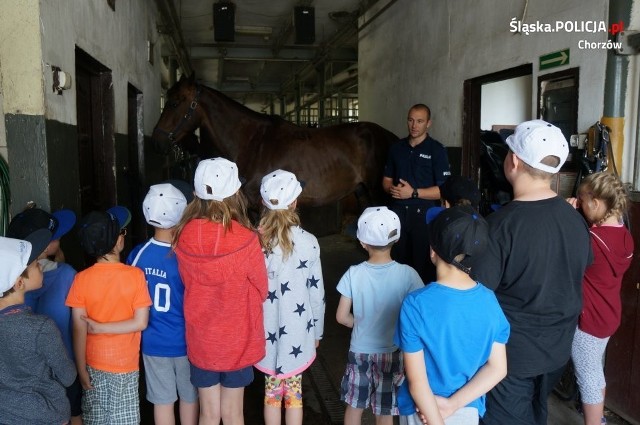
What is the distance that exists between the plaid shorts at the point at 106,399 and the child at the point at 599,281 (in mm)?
1836

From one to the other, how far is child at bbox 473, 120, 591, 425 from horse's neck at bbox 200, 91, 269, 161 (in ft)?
9.77

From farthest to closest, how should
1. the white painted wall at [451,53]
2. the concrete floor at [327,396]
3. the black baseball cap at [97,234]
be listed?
the white painted wall at [451,53] → the concrete floor at [327,396] → the black baseball cap at [97,234]

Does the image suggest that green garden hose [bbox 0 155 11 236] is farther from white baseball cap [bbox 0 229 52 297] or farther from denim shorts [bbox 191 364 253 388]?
denim shorts [bbox 191 364 253 388]

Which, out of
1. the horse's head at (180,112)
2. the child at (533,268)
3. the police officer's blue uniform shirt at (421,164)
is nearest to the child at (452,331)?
the child at (533,268)

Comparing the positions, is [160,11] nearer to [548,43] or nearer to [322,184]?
[322,184]

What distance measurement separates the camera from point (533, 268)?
1.51m

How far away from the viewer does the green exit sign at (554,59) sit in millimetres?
2941

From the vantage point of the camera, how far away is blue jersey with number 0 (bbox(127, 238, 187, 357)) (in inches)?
72.7

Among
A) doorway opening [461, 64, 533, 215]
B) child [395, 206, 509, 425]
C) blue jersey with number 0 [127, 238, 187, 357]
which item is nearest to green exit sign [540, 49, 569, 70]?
doorway opening [461, 64, 533, 215]

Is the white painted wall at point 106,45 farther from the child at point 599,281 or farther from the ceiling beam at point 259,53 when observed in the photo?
the ceiling beam at point 259,53

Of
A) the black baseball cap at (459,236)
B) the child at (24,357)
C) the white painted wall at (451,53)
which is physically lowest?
the child at (24,357)

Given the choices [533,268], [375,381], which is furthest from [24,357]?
[533,268]

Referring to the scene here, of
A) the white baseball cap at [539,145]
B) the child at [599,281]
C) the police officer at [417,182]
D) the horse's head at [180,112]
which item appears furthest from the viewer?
the horse's head at [180,112]

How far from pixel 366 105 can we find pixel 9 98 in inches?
220
